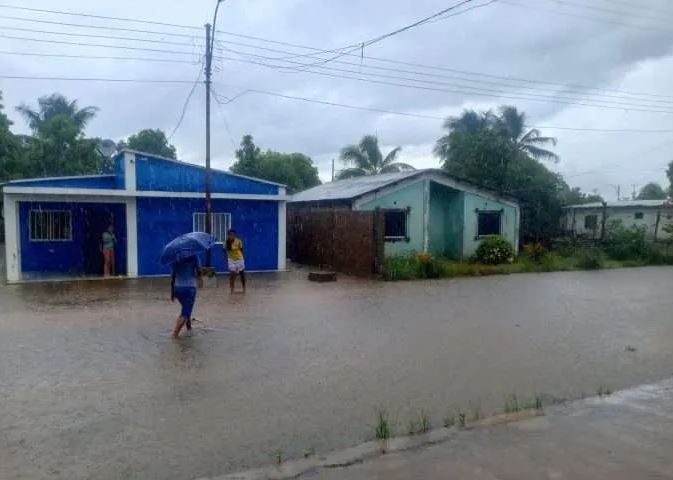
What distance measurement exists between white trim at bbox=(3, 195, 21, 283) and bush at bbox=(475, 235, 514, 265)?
607 inches

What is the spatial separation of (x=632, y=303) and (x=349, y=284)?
7.03 metres

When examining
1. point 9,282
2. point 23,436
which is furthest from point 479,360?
point 9,282

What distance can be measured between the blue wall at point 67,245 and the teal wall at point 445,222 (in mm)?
11598

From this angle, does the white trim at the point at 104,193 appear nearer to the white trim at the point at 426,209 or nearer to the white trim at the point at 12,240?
the white trim at the point at 12,240

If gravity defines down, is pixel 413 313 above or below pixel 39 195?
below

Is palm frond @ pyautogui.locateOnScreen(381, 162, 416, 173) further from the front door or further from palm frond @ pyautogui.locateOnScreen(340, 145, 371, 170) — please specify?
the front door

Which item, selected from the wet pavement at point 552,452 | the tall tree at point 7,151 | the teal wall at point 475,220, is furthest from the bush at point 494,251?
the tall tree at point 7,151

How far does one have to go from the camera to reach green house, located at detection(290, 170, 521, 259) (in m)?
21.6

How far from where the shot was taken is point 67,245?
18297 mm

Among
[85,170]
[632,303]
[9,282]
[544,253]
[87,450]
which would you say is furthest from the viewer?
[85,170]

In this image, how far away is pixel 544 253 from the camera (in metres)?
22.4

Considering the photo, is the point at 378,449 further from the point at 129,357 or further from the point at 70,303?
the point at 70,303

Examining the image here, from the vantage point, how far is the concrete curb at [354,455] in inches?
173

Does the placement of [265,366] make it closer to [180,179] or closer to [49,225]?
[180,179]
